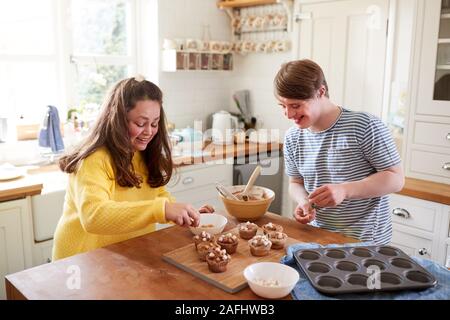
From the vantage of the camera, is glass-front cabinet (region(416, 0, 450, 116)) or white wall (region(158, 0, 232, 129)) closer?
glass-front cabinet (region(416, 0, 450, 116))

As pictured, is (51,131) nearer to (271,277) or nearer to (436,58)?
(271,277)

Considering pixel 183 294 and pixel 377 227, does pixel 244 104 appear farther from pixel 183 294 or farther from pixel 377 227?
pixel 183 294

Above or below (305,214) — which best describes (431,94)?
above

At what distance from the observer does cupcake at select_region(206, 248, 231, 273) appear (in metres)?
1.30

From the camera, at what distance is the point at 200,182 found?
3242mm

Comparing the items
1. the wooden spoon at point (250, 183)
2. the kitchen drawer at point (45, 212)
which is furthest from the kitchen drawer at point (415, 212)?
the kitchen drawer at point (45, 212)

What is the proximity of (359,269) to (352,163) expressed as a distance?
57 cm

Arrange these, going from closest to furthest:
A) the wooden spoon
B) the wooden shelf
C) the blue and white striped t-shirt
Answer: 1. the blue and white striped t-shirt
2. the wooden spoon
3. the wooden shelf

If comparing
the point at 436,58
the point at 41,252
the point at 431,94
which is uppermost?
the point at 436,58

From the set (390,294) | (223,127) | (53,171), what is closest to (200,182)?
(223,127)

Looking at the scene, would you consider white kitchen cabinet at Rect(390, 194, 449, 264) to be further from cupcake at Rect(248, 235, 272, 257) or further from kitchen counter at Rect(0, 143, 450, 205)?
cupcake at Rect(248, 235, 272, 257)

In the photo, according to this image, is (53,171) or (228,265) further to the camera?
(53,171)

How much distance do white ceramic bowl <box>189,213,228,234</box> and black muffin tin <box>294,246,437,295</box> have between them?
1.07 feet

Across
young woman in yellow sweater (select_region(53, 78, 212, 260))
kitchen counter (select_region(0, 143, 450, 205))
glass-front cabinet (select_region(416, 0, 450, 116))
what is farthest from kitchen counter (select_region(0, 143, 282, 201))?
glass-front cabinet (select_region(416, 0, 450, 116))
